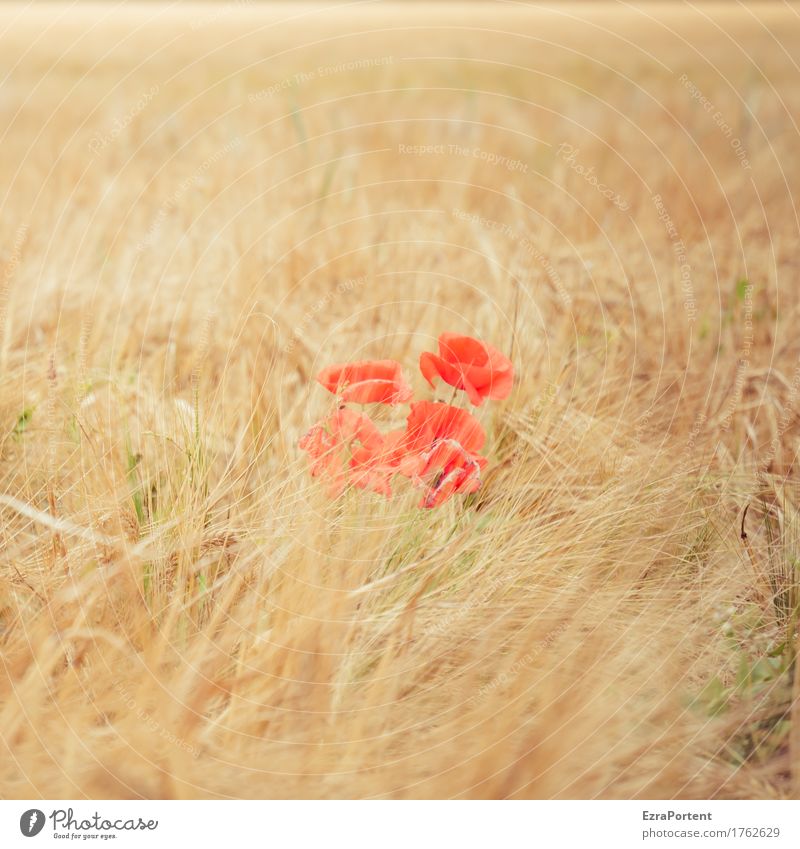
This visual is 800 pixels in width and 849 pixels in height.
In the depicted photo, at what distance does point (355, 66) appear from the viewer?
2.46m

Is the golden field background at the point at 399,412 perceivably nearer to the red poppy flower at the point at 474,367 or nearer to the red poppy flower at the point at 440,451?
the red poppy flower at the point at 440,451

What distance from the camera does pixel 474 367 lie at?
1.39 meters

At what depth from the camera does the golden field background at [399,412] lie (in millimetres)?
1194

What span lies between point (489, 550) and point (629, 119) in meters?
1.57

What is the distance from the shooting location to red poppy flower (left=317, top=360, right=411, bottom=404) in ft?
4.61

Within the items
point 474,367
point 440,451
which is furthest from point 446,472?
point 474,367

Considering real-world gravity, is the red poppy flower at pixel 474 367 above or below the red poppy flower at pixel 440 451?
above
